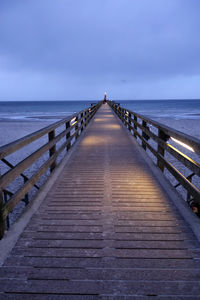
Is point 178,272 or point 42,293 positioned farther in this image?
point 178,272

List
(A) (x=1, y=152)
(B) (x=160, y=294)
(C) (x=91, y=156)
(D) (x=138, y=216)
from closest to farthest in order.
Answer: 1. (B) (x=160, y=294)
2. (A) (x=1, y=152)
3. (D) (x=138, y=216)
4. (C) (x=91, y=156)

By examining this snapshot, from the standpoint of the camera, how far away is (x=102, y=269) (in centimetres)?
242

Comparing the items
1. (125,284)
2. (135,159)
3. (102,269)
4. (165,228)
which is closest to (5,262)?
(102,269)

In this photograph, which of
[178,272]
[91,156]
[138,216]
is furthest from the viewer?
[91,156]

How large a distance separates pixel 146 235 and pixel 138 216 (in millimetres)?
519

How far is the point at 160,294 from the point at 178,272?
353mm

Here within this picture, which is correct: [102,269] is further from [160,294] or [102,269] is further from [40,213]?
[40,213]

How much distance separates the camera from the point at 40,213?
3.62 m

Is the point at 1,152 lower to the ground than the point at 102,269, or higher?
higher

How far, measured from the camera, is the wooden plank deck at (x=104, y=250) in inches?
86.0

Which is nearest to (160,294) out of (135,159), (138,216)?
(138,216)

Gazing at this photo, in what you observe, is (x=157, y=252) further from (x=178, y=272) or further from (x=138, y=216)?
(x=138, y=216)

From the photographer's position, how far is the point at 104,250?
2719 millimetres

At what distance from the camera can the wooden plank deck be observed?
2186 millimetres
